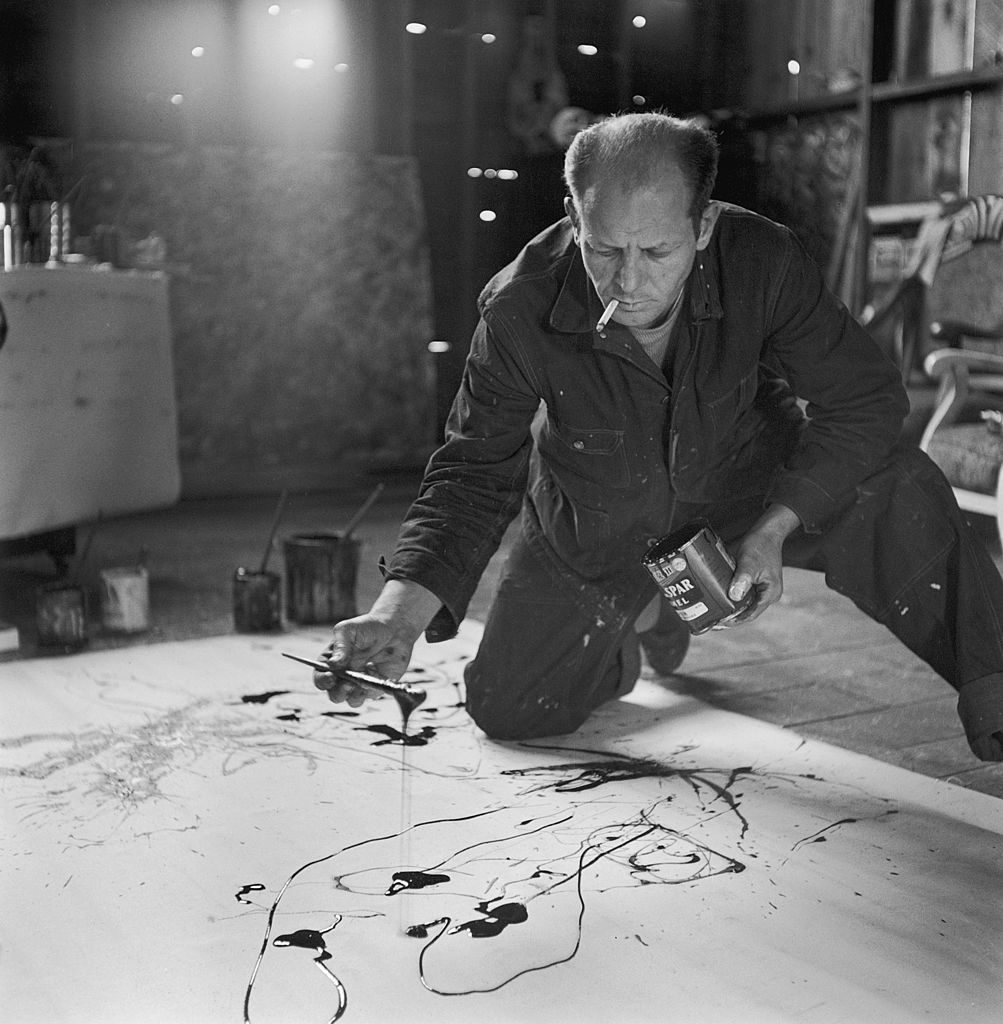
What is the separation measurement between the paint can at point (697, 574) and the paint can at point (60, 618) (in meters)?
1.45

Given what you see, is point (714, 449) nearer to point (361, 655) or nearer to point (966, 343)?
point (361, 655)

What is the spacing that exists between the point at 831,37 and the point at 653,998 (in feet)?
15.3

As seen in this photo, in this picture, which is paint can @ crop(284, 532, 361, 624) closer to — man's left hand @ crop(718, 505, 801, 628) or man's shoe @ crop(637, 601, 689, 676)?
man's shoe @ crop(637, 601, 689, 676)

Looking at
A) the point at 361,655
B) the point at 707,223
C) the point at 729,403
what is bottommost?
the point at 361,655

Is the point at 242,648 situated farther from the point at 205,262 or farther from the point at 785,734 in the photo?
the point at 205,262

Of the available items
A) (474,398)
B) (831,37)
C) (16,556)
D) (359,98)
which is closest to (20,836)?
(474,398)

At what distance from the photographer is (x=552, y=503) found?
2090mm

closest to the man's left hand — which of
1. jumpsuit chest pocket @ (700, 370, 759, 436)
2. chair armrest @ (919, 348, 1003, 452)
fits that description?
jumpsuit chest pocket @ (700, 370, 759, 436)

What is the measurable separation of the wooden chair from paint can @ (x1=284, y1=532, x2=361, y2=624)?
1.47 meters

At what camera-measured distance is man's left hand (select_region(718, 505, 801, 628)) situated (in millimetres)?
1768

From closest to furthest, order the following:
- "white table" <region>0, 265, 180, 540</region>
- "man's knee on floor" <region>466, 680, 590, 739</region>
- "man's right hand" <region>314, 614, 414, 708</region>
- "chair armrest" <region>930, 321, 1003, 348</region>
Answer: "man's right hand" <region>314, 614, 414, 708</region>, "man's knee on floor" <region>466, 680, 590, 739</region>, "white table" <region>0, 265, 180, 540</region>, "chair armrest" <region>930, 321, 1003, 348</region>

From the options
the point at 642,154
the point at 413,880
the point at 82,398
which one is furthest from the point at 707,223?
the point at 82,398

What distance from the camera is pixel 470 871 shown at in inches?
64.0

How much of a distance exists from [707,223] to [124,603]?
1661mm
